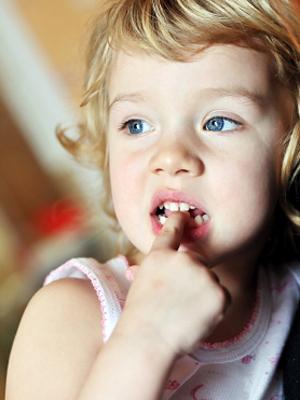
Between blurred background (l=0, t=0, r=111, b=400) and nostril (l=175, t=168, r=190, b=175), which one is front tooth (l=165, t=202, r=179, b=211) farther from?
blurred background (l=0, t=0, r=111, b=400)

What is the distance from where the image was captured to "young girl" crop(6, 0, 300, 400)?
0.80 metres

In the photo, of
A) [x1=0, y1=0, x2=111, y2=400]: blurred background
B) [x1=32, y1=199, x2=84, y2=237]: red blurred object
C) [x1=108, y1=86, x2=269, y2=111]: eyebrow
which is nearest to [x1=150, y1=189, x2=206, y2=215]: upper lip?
[x1=108, y1=86, x2=269, y2=111]: eyebrow

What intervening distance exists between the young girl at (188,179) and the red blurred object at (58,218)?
2.27 feet

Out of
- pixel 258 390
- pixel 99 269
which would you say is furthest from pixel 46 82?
pixel 258 390

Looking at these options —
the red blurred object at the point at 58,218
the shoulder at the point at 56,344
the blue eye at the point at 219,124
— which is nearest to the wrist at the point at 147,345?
the shoulder at the point at 56,344

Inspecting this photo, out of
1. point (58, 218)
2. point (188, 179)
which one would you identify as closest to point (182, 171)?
point (188, 179)

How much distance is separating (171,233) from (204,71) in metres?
0.19

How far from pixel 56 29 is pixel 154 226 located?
112 centimetres

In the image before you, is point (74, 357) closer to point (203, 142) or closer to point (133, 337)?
point (133, 337)

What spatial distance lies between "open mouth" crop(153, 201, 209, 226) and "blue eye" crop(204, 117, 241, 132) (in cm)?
10

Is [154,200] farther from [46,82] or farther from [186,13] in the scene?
[46,82]

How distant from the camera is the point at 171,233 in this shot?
767 millimetres

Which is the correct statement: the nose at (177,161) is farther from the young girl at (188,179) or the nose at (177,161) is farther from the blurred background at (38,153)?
the blurred background at (38,153)

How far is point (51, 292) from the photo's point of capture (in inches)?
34.3
